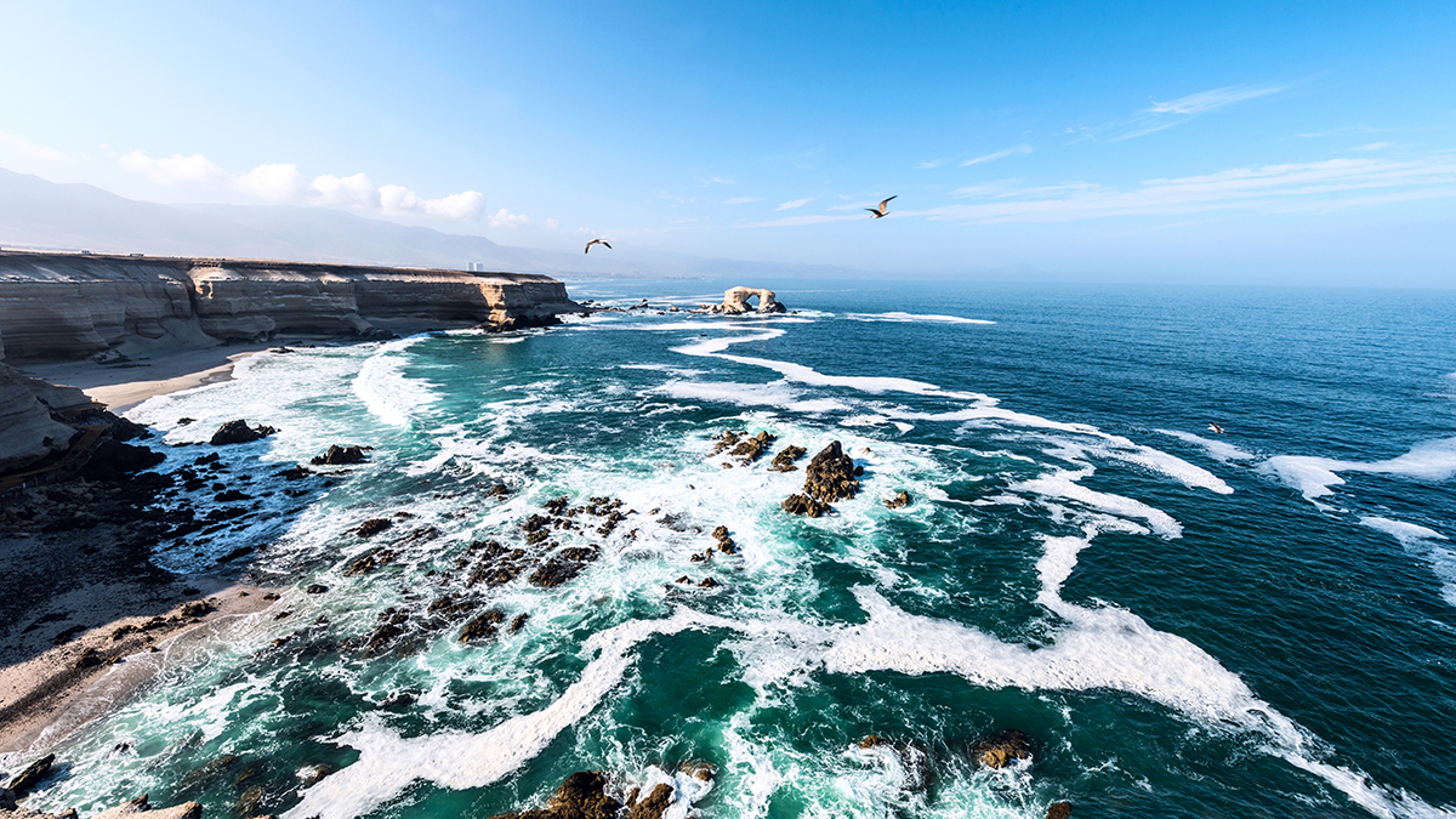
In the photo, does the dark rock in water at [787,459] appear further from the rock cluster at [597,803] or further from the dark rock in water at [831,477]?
the rock cluster at [597,803]

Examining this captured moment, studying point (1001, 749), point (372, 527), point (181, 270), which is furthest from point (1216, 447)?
point (181, 270)

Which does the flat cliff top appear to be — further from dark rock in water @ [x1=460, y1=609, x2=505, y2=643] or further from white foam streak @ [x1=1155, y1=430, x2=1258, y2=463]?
white foam streak @ [x1=1155, y1=430, x2=1258, y2=463]

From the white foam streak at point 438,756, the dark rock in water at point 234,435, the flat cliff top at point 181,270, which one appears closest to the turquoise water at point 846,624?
the white foam streak at point 438,756

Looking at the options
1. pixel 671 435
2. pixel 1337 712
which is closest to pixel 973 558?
pixel 1337 712

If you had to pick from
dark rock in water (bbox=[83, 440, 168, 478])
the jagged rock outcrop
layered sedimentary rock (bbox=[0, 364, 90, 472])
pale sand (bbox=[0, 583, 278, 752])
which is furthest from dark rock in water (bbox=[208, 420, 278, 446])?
the jagged rock outcrop

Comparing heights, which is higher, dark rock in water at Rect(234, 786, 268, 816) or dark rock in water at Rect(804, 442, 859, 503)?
dark rock in water at Rect(804, 442, 859, 503)

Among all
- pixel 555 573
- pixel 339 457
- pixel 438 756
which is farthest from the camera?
pixel 339 457

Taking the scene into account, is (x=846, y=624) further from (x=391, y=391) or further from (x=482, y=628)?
(x=391, y=391)
